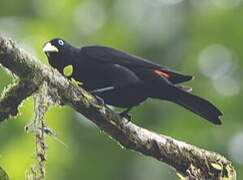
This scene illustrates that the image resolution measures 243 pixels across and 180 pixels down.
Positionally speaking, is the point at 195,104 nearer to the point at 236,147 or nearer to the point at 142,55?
the point at 236,147

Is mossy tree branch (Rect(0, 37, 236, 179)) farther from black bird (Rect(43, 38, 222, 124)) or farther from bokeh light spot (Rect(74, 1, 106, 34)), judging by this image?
bokeh light spot (Rect(74, 1, 106, 34))

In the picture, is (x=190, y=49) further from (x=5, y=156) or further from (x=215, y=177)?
(x=215, y=177)

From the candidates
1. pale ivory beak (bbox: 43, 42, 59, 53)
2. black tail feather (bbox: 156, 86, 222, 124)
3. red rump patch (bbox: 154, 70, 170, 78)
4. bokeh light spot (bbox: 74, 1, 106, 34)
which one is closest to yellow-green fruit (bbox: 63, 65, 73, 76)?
pale ivory beak (bbox: 43, 42, 59, 53)

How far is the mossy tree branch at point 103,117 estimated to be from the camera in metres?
4.51

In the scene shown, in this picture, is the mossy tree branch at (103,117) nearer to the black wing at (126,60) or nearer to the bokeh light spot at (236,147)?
the black wing at (126,60)

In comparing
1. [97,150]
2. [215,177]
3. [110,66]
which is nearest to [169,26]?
[97,150]

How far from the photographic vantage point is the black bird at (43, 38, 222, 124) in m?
5.61

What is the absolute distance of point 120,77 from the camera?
5.64 meters

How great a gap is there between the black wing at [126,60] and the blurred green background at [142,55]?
1.29m

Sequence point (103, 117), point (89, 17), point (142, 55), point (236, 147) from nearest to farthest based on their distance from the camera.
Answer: point (103, 117), point (236, 147), point (142, 55), point (89, 17)

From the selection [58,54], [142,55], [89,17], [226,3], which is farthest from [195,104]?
[89,17]

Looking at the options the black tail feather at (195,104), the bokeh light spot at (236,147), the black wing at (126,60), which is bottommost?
the bokeh light spot at (236,147)

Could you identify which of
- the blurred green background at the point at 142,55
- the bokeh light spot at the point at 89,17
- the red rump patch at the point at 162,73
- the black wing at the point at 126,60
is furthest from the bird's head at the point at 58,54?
the bokeh light spot at the point at 89,17

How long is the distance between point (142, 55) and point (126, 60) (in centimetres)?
422
